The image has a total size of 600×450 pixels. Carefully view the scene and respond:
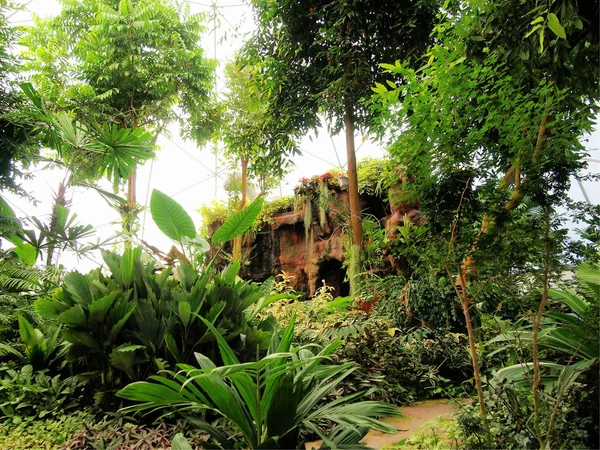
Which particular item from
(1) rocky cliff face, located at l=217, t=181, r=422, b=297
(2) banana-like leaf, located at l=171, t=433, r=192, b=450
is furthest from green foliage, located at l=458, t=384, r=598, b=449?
(1) rocky cliff face, located at l=217, t=181, r=422, b=297

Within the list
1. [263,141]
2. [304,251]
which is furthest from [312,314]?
[304,251]

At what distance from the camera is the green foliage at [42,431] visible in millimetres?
2115

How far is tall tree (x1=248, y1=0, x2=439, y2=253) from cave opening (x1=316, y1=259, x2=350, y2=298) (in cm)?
232

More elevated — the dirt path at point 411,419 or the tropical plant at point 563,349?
the tropical plant at point 563,349

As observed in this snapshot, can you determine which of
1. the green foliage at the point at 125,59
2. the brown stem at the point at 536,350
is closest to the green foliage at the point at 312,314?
the brown stem at the point at 536,350

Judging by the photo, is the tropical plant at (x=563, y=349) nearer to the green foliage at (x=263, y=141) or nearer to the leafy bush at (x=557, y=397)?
the leafy bush at (x=557, y=397)

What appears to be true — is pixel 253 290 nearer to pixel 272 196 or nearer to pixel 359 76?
pixel 359 76

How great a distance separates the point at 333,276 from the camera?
25.3ft

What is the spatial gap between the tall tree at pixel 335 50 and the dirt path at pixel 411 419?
2.55 metres

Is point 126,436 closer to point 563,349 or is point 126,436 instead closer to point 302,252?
point 563,349

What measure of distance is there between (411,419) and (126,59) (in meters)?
7.51

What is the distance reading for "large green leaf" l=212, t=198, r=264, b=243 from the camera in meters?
3.09

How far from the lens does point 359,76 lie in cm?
511

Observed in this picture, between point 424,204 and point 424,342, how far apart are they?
6.19ft
